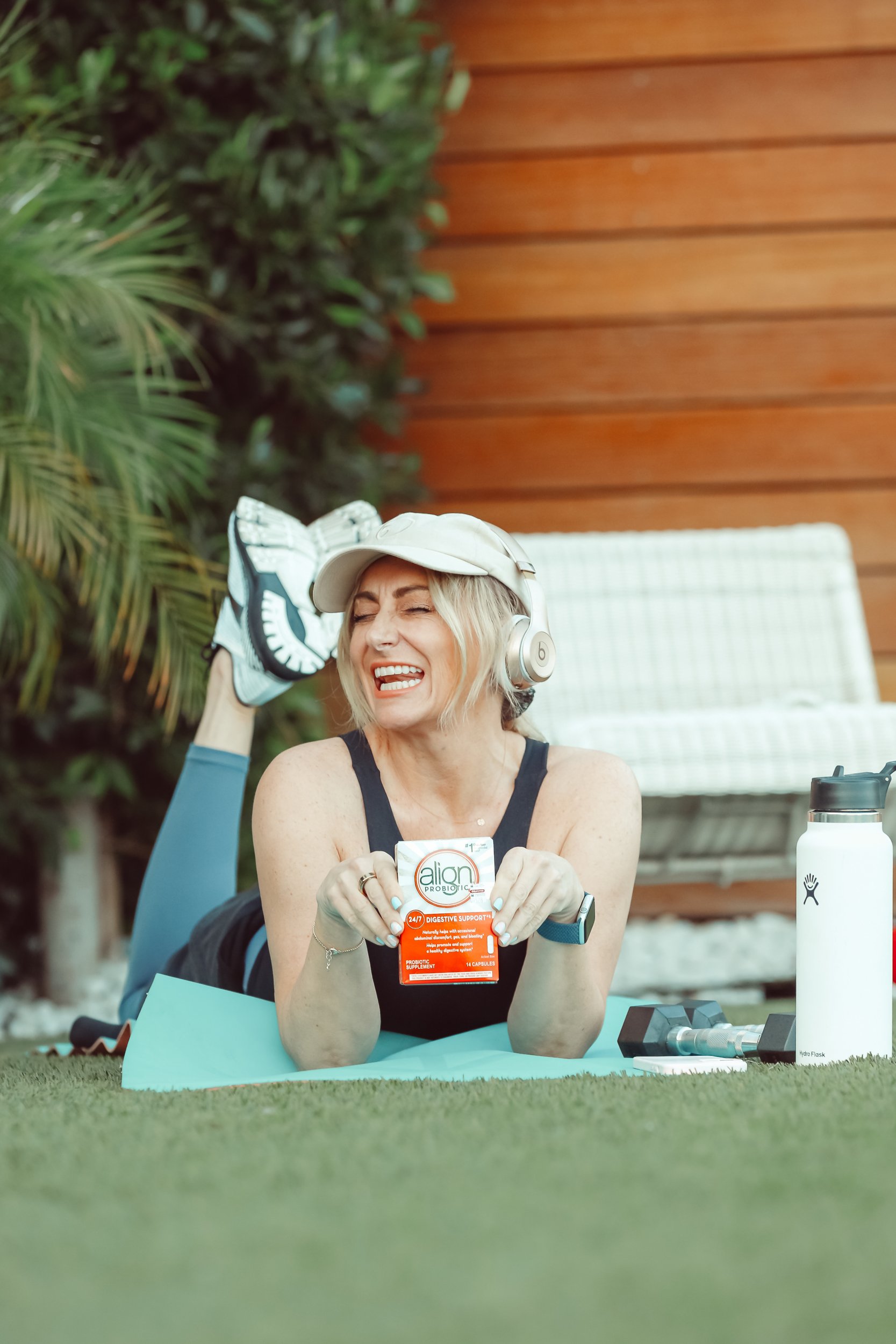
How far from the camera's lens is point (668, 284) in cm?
377

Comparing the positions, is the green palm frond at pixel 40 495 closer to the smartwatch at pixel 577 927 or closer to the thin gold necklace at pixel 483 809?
the thin gold necklace at pixel 483 809

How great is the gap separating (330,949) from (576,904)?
0.92 ft

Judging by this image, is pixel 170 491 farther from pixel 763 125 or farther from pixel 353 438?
pixel 763 125

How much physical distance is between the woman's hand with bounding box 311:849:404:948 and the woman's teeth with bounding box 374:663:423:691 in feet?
1.24

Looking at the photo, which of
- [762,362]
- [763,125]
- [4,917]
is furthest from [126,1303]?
[763,125]

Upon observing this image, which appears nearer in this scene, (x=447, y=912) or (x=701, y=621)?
(x=447, y=912)

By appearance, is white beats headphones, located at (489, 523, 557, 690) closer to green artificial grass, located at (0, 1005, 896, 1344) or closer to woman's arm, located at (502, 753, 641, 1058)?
woman's arm, located at (502, 753, 641, 1058)

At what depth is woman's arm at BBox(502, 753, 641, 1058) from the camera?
1377 mm

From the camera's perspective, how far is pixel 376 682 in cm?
177

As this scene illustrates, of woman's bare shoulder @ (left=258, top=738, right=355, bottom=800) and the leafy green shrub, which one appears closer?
woman's bare shoulder @ (left=258, top=738, right=355, bottom=800)

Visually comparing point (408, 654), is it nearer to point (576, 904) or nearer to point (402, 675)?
point (402, 675)

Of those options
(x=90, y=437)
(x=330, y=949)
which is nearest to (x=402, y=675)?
(x=330, y=949)

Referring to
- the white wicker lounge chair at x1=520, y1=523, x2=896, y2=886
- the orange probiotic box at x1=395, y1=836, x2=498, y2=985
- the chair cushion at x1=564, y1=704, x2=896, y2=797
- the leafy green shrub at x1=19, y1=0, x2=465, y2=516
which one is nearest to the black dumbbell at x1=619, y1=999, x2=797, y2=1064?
the orange probiotic box at x1=395, y1=836, x2=498, y2=985

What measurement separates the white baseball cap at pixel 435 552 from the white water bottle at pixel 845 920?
52cm
